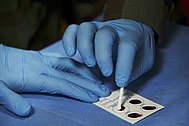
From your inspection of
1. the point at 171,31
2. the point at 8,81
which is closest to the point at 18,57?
the point at 8,81

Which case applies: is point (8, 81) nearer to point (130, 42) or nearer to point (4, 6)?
point (130, 42)

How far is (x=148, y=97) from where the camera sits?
888 mm

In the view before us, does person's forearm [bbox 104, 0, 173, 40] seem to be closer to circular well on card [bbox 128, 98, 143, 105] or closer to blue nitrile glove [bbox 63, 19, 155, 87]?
blue nitrile glove [bbox 63, 19, 155, 87]

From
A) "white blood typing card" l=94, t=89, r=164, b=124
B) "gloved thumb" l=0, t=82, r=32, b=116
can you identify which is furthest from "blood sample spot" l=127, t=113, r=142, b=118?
"gloved thumb" l=0, t=82, r=32, b=116

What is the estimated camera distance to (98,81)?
905mm

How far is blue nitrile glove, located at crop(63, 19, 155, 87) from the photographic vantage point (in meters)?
0.82

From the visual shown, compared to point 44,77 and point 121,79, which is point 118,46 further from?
point 44,77

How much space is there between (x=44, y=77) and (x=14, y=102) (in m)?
0.10

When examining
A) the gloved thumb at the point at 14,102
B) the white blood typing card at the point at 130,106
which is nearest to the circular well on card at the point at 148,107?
the white blood typing card at the point at 130,106

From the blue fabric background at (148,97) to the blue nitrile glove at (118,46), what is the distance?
5 cm

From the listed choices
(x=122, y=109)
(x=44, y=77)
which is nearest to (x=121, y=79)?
(x=122, y=109)

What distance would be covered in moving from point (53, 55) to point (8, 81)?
0.46 feet

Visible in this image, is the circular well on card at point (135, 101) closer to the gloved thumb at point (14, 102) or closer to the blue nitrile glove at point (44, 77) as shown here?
the blue nitrile glove at point (44, 77)

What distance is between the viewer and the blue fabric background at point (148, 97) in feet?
2.60
